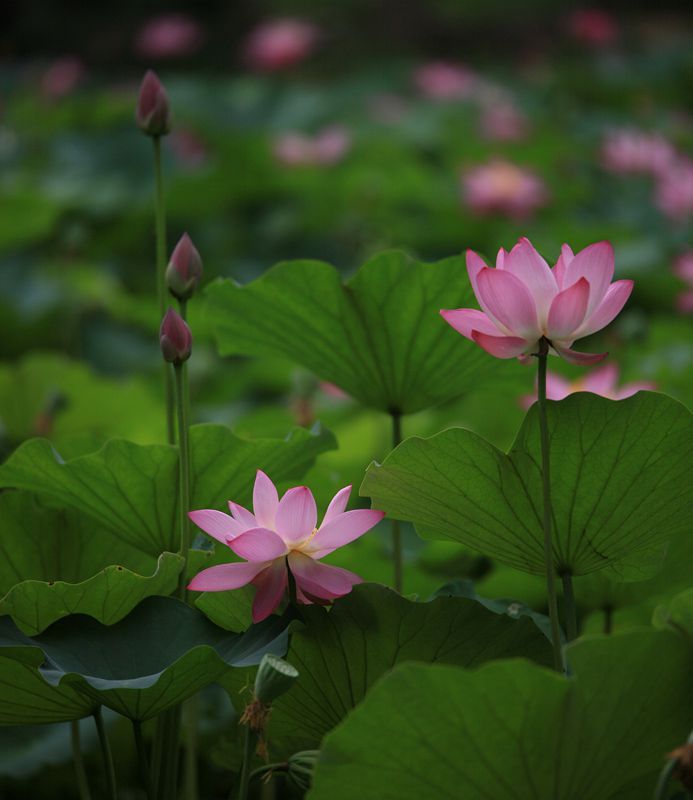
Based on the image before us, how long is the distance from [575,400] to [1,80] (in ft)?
14.0

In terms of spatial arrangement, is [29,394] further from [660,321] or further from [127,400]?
[660,321]

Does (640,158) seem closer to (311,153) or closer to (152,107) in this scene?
(311,153)

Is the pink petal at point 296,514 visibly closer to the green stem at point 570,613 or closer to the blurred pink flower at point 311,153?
the green stem at point 570,613

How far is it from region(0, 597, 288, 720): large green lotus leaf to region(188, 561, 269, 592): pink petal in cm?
3

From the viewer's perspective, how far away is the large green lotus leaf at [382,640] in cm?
56

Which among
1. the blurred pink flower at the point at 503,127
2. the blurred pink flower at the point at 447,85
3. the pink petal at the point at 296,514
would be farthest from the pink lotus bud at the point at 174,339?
the blurred pink flower at the point at 447,85

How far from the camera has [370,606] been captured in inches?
22.2

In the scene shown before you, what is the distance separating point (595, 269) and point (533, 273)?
3cm

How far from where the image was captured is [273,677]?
1.62 ft

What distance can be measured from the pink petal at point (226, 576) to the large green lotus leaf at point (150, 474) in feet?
0.44

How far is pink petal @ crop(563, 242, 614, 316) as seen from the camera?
553 mm

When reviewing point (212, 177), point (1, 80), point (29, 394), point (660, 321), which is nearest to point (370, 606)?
point (29, 394)

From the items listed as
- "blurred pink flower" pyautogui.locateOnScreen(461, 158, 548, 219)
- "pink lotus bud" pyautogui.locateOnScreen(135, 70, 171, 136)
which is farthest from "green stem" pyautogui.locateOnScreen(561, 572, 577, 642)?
"blurred pink flower" pyautogui.locateOnScreen(461, 158, 548, 219)

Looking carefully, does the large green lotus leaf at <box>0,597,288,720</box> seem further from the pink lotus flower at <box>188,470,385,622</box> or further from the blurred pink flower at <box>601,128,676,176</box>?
the blurred pink flower at <box>601,128,676,176</box>
